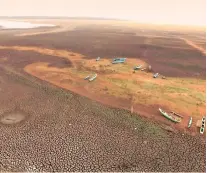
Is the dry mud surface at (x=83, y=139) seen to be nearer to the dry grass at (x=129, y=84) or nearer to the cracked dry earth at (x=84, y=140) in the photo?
the cracked dry earth at (x=84, y=140)

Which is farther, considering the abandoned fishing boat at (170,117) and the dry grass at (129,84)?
the dry grass at (129,84)

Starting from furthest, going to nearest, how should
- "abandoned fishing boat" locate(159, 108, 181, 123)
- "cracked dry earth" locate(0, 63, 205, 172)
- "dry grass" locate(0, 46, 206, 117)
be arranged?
"dry grass" locate(0, 46, 206, 117)
"abandoned fishing boat" locate(159, 108, 181, 123)
"cracked dry earth" locate(0, 63, 205, 172)

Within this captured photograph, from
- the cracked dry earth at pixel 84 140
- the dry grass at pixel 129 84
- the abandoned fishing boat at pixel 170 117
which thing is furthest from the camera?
the dry grass at pixel 129 84

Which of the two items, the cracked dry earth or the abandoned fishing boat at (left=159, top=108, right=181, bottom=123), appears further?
the abandoned fishing boat at (left=159, top=108, right=181, bottom=123)

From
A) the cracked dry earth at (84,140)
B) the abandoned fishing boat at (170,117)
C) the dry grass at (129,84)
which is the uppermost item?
the dry grass at (129,84)

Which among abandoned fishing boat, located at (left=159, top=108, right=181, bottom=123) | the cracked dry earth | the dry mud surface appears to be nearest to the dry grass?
abandoned fishing boat, located at (left=159, top=108, right=181, bottom=123)

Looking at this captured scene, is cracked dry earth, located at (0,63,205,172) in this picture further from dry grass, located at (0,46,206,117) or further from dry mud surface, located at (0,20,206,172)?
dry grass, located at (0,46,206,117)

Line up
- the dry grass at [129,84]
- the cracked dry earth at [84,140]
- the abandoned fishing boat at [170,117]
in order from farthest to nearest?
the dry grass at [129,84] < the abandoned fishing boat at [170,117] < the cracked dry earth at [84,140]

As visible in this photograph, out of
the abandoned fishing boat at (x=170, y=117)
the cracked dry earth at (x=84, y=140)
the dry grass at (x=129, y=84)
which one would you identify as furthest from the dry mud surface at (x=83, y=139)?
the dry grass at (x=129, y=84)
